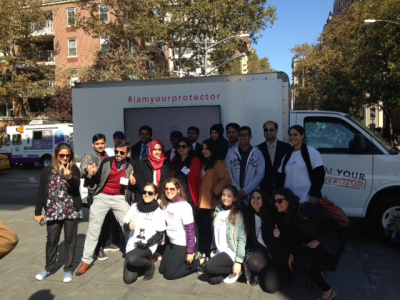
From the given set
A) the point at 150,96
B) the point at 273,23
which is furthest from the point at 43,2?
the point at 150,96

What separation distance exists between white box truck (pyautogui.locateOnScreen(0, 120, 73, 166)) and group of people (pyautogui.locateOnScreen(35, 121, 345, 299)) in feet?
56.5

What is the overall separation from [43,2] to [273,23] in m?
20.4

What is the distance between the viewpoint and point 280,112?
625 cm

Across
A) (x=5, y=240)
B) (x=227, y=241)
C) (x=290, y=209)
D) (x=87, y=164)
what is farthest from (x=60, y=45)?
(x=5, y=240)

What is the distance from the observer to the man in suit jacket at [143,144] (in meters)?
6.46

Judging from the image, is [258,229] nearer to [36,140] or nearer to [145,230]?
[145,230]

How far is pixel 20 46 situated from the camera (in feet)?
105

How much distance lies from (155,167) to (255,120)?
2.05 meters

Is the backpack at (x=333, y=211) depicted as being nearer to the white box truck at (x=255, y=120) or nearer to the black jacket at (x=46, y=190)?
the white box truck at (x=255, y=120)

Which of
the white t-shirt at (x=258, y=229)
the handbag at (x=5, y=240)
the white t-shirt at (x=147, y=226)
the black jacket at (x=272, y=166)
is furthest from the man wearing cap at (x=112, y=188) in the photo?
the handbag at (x=5, y=240)

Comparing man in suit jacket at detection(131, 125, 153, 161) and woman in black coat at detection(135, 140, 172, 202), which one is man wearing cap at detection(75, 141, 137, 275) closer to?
woman in black coat at detection(135, 140, 172, 202)

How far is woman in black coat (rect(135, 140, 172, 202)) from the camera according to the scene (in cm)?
534

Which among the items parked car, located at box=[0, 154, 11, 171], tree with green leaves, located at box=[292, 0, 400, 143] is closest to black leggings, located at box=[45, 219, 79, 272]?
tree with green leaves, located at box=[292, 0, 400, 143]

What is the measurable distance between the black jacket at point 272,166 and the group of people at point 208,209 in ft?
0.05
